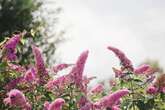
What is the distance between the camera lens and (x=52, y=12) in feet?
114

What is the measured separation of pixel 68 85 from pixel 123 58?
28.9 inches

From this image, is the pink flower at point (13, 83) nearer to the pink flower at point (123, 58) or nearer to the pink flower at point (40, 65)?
the pink flower at point (40, 65)

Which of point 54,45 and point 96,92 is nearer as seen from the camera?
point 96,92

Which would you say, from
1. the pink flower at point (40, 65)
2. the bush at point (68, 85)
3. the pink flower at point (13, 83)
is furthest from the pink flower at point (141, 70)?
the pink flower at point (13, 83)

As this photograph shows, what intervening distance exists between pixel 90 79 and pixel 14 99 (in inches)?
57.7

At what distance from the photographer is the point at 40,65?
237 inches

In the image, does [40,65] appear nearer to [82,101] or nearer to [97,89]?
[82,101]

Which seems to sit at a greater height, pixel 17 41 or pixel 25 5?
pixel 25 5

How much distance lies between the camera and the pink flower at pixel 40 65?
598cm

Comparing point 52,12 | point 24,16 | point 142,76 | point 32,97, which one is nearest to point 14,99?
point 32,97

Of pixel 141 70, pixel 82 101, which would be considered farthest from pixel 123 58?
pixel 82 101

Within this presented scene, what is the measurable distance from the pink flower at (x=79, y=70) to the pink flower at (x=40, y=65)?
0.40m

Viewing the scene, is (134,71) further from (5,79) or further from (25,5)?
(25,5)

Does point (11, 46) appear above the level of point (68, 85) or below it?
above
